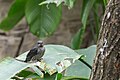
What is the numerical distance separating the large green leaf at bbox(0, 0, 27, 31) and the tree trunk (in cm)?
148

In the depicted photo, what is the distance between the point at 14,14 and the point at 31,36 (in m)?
1.26

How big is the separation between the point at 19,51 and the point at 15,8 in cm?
131

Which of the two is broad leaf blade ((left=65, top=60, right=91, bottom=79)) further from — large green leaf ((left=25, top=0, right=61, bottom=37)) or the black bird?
large green leaf ((left=25, top=0, right=61, bottom=37))

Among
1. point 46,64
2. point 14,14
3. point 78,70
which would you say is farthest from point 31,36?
point 46,64

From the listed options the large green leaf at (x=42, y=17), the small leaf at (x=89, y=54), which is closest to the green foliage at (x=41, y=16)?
the large green leaf at (x=42, y=17)

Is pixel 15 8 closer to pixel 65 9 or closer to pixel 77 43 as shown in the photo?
pixel 77 43

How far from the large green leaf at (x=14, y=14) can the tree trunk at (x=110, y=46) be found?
1481mm

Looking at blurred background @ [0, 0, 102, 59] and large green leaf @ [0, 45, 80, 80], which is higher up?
large green leaf @ [0, 45, 80, 80]

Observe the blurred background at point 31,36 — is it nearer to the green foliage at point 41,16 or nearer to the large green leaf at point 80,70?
the green foliage at point 41,16

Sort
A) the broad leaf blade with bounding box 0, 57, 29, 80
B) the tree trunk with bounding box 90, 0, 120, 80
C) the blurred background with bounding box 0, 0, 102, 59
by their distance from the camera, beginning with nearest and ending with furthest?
the tree trunk with bounding box 90, 0, 120, 80 → the broad leaf blade with bounding box 0, 57, 29, 80 → the blurred background with bounding box 0, 0, 102, 59

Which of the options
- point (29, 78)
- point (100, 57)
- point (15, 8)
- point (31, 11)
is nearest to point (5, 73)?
point (29, 78)

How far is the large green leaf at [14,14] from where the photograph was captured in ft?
8.57

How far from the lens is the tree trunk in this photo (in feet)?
3.77

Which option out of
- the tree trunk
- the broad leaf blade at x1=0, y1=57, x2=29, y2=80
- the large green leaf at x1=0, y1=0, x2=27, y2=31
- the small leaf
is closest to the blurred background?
the large green leaf at x1=0, y1=0, x2=27, y2=31
